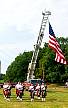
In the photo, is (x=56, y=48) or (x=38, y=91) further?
(x=56, y=48)

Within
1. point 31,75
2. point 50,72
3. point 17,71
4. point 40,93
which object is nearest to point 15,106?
point 40,93

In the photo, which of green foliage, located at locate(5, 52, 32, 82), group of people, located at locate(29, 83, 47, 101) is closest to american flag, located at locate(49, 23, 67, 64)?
group of people, located at locate(29, 83, 47, 101)

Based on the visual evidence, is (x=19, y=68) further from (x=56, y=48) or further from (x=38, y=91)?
(x=38, y=91)

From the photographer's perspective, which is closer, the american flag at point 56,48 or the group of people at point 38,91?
the group of people at point 38,91

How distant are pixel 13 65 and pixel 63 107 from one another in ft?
364

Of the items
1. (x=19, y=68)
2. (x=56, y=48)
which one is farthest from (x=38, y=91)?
(x=19, y=68)

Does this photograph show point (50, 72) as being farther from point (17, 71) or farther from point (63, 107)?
point (63, 107)

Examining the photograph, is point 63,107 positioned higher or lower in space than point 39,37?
lower

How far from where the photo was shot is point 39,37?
2431 inches

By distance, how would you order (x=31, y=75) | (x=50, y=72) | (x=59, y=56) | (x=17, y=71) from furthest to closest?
(x=17, y=71) < (x=50, y=72) < (x=31, y=75) < (x=59, y=56)

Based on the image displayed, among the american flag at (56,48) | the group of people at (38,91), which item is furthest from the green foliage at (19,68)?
the group of people at (38,91)

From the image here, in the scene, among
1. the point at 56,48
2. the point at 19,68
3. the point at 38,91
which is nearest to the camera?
the point at 38,91

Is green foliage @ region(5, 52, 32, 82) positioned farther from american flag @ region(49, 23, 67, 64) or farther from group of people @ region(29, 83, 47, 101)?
group of people @ region(29, 83, 47, 101)

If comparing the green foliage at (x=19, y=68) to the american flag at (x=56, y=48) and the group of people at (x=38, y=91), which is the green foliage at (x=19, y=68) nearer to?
the american flag at (x=56, y=48)
